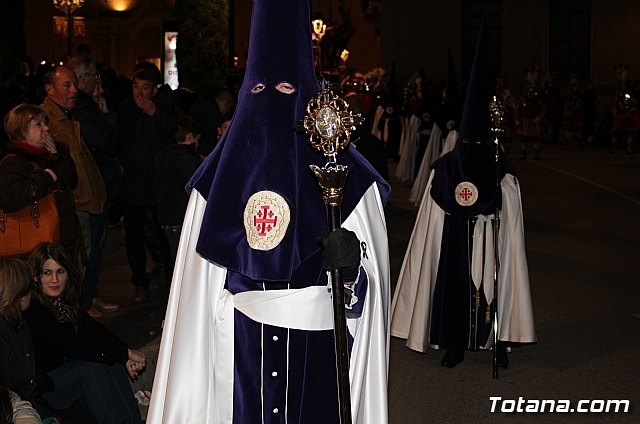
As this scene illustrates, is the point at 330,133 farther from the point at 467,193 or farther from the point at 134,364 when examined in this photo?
the point at 467,193

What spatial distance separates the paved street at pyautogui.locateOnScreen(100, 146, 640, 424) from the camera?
24.3 ft

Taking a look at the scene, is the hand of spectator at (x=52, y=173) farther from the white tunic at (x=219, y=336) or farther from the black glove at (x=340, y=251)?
the black glove at (x=340, y=251)

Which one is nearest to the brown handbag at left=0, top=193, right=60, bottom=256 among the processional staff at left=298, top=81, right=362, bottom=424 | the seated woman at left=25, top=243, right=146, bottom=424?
the seated woman at left=25, top=243, right=146, bottom=424

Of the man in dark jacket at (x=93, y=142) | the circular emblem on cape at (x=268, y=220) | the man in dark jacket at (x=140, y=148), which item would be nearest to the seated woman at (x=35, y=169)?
the man in dark jacket at (x=93, y=142)

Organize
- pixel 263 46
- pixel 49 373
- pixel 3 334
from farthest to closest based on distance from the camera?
pixel 49 373, pixel 3 334, pixel 263 46

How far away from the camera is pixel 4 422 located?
4777 millimetres

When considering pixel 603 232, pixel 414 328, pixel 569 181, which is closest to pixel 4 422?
pixel 414 328

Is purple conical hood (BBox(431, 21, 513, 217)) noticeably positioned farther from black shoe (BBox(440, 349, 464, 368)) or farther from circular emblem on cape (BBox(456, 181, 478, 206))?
black shoe (BBox(440, 349, 464, 368))

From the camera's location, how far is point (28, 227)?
7.43 m

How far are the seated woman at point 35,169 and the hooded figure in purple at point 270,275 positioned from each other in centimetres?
281

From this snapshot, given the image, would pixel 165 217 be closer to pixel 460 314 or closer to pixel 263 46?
pixel 460 314

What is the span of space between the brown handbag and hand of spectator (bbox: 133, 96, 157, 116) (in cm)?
256

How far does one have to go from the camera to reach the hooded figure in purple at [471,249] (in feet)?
27.4

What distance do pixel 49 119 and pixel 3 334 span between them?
3.44 m
